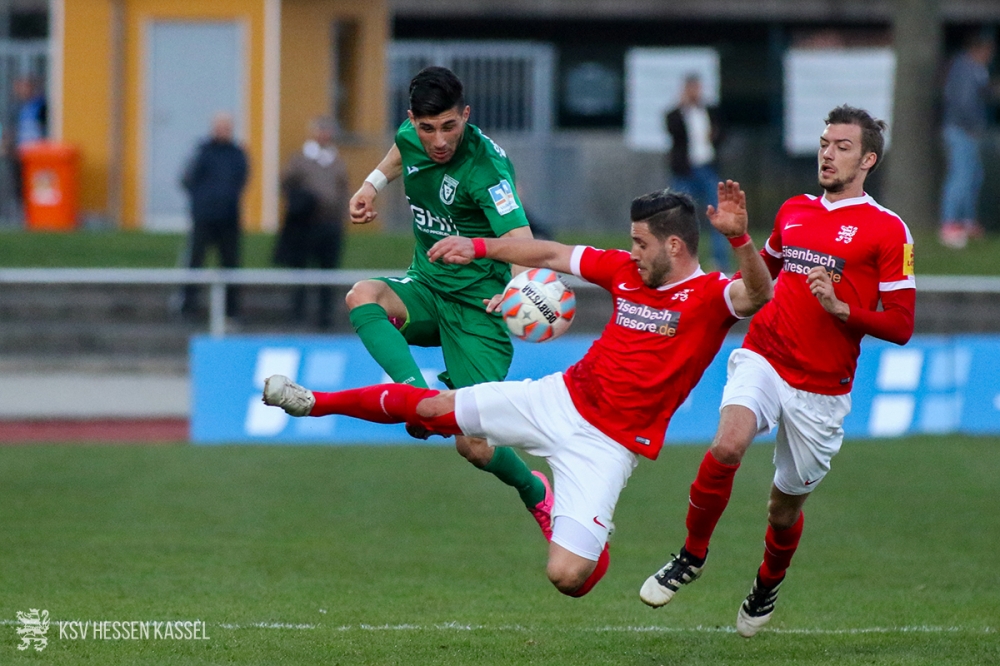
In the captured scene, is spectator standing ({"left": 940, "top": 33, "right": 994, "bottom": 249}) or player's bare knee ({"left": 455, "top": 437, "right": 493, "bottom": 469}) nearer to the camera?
player's bare knee ({"left": 455, "top": 437, "right": 493, "bottom": 469})

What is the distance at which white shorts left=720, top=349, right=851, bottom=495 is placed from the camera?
655cm

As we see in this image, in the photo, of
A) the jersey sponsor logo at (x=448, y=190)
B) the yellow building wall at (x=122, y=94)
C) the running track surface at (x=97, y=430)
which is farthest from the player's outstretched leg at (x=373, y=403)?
the yellow building wall at (x=122, y=94)

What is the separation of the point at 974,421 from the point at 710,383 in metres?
2.55

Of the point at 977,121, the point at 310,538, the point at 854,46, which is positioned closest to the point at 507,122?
the point at 854,46

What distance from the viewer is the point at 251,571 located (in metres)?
8.20

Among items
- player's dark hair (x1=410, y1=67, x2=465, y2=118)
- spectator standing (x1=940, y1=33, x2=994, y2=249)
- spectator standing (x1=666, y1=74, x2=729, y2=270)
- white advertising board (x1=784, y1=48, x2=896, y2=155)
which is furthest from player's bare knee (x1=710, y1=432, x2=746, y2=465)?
white advertising board (x1=784, y1=48, x2=896, y2=155)

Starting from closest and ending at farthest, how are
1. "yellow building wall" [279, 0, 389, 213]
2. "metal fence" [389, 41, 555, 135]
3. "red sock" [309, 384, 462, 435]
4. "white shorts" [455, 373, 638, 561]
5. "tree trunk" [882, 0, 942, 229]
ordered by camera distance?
"white shorts" [455, 373, 638, 561] < "red sock" [309, 384, 462, 435] < "tree trunk" [882, 0, 942, 229] < "yellow building wall" [279, 0, 389, 213] < "metal fence" [389, 41, 555, 135]

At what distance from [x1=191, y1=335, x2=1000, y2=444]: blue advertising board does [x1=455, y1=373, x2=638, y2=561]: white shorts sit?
653cm

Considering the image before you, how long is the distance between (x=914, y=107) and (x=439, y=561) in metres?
12.0

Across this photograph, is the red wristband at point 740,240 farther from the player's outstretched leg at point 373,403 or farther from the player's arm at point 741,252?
the player's outstretched leg at point 373,403

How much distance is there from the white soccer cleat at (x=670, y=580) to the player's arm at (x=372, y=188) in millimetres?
2152

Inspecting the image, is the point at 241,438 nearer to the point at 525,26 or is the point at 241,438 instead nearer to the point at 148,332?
the point at 148,332

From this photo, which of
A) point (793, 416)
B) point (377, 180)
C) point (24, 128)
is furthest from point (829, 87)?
point (793, 416)

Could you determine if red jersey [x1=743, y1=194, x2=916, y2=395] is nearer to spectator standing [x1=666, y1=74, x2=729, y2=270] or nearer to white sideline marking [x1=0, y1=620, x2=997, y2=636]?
white sideline marking [x1=0, y1=620, x2=997, y2=636]
